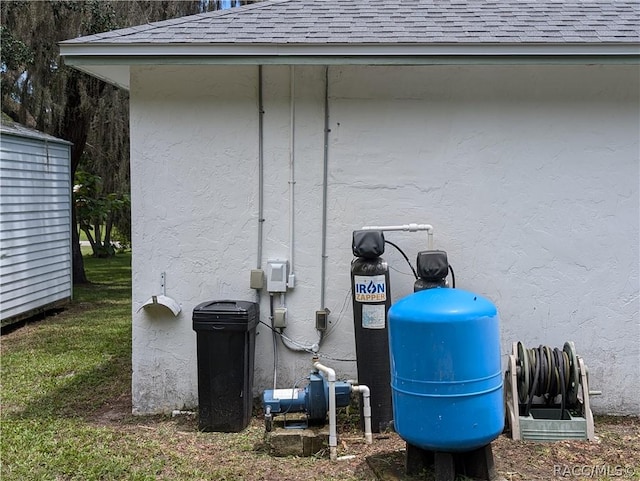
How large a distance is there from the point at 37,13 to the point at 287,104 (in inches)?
309

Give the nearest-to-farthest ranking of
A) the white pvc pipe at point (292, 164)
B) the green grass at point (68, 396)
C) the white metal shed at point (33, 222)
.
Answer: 1. the green grass at point (68, 396)
2. the white pvc pipe at point (292, 164)
3. the white metal shed at point (33, 222)

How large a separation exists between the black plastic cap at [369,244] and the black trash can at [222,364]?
97 centimetres

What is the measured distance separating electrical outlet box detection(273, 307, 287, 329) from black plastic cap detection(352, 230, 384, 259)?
865 millimetres

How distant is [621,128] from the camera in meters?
5.17

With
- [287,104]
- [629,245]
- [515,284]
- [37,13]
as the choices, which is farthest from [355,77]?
[37,13]

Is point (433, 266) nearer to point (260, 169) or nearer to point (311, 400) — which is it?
point (311, 400)

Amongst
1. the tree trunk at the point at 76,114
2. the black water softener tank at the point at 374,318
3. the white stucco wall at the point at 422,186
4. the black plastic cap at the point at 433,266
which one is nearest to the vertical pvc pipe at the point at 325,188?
the white stucco wall at the point at 422,186

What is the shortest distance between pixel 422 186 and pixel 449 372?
6.58ft

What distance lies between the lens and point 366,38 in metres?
4.96

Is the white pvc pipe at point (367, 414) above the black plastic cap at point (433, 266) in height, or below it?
below

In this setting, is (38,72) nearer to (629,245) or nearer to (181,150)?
(181,150)

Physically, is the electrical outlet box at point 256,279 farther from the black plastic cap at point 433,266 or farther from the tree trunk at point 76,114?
the tree trunk at point 76,114

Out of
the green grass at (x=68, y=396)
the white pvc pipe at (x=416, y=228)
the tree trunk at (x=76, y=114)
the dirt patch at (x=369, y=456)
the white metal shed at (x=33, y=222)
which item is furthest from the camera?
the tree trunk at (x=76, y=114)

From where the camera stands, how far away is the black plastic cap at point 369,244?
4.77m
